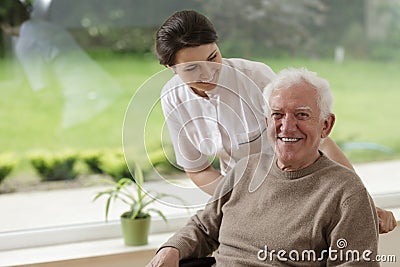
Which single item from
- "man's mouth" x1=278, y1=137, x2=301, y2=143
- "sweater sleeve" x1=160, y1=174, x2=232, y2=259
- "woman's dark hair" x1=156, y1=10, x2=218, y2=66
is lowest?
"sweater sleeve" x1=160, y1=174, x2=232, y2=259

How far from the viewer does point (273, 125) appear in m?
2.55

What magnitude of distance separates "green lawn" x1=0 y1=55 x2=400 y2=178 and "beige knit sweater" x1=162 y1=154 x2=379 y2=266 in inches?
15.1

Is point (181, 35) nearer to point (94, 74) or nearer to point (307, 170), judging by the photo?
point (307, 170)

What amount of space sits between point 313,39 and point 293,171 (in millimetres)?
1393

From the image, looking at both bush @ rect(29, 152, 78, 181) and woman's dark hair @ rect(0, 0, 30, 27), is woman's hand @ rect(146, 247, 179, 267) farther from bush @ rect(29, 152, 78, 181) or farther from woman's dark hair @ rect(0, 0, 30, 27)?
woman's dark hair @ rect(0, 0, 30, 27)

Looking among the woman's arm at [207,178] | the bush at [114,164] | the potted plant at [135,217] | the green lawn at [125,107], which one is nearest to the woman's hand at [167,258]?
the woman's arm at [207,178]

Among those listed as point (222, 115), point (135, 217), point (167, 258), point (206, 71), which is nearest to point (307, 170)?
point (222, 115)

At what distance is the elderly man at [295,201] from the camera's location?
236 centimetres

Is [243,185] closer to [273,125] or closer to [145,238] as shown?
[273,125]

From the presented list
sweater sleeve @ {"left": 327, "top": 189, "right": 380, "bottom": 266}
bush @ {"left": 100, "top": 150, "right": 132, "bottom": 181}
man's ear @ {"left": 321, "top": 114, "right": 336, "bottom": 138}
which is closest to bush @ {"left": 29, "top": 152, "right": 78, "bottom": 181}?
bush @ {"left": 100, "top": 150, "right": 132, "bottom": 181}

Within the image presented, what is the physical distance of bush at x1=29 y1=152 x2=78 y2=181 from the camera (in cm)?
338

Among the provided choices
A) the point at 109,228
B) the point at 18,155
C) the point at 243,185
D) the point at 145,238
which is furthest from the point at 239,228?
the point at 18,155

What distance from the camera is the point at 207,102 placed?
2559 mm

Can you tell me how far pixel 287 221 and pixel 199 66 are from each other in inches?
23.8
